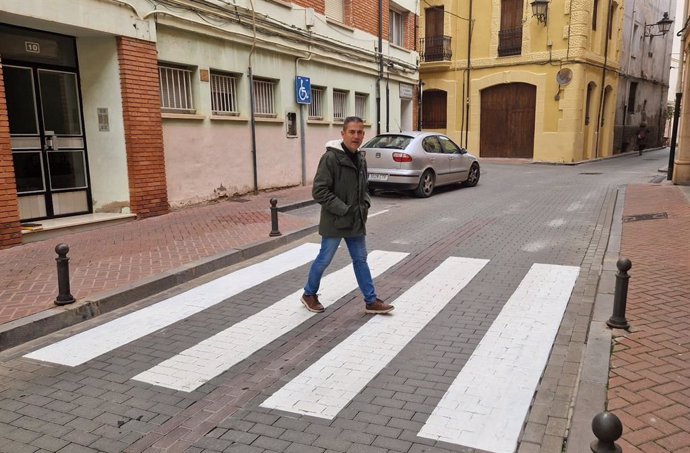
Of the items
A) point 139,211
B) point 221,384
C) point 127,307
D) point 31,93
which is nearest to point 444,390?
point 221,384

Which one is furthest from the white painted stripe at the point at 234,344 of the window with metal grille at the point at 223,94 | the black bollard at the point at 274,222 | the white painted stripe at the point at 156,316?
the window with metal grille at the point at 223,94

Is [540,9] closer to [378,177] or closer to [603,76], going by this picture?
[603,76]

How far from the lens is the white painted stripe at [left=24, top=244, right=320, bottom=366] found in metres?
4.53

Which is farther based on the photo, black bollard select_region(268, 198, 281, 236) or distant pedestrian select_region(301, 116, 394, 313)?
black bollard select_region(268, 198, 281, 236)

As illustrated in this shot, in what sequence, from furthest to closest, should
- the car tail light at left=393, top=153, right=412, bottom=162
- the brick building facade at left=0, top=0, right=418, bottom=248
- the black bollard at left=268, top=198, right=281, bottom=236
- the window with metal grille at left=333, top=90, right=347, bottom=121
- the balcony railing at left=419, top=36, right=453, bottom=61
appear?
the balcony railing at left=419, top=36, right=453, bottom=61
the window with metal grille at left=333, top=90, right=347, bottom=121
the car tail light at left=393, top=153, right=412, bottom=162
the black bollard at left=268, top=198, right=281, bottom=236
the brick building facade at left=0, top=0, right=418, bottom=248

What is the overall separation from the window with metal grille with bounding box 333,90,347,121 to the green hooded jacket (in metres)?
11.3

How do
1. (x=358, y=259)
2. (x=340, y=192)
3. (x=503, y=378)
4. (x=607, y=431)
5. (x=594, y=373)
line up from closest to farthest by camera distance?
(x=607, y=431) < (x=594, y=373) < (x=503, y=378) < (x=340, y=192) < (x=358, y=259)

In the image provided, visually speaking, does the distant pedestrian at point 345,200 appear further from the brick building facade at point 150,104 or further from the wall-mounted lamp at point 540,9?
the wall-mounted lamp at point 540,9

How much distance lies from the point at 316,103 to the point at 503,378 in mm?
12527

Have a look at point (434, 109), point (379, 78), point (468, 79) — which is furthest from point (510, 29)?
point (379, 78)

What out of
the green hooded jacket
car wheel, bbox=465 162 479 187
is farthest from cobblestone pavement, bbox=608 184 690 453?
car wheel, bbox=465 162 479 187

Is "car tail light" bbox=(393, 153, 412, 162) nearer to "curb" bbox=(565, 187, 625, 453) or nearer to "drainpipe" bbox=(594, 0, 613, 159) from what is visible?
"curb" bbox=(565, 187, 625, 453)

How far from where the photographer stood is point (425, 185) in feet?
42.2

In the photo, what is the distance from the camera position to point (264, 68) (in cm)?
1272
